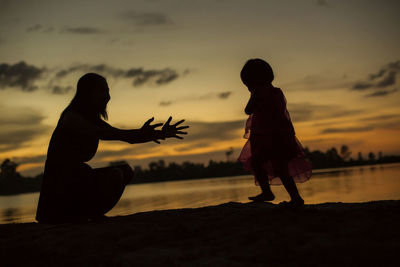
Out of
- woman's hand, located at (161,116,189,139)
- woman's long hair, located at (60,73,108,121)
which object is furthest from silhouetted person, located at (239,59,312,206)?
woman's long hair, located at (60,73,108,121)

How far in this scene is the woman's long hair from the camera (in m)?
4.62

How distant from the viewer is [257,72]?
5.50 m

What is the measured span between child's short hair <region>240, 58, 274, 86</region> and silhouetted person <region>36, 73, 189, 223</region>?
5.67ft

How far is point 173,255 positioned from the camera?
10.5 ft

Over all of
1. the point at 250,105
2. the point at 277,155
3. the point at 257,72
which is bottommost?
the point at 277,155

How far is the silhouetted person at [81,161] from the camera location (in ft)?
15.0

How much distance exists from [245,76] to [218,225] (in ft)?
7.85

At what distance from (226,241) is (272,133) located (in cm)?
222

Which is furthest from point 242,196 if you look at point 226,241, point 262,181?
point 226,241

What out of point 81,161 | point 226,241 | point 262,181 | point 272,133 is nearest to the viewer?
point 226,241

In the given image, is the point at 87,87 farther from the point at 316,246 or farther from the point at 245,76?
the point at 316,246

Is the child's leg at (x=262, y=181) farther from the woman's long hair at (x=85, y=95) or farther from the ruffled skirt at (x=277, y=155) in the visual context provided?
the woman's long hair at (x=85, y=95)

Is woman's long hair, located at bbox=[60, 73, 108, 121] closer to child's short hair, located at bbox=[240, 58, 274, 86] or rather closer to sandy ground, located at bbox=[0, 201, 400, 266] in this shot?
sandy ground, located at bbox=[0, 201, 400, 266]

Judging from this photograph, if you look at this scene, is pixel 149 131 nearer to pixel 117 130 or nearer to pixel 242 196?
pixel 117 130
